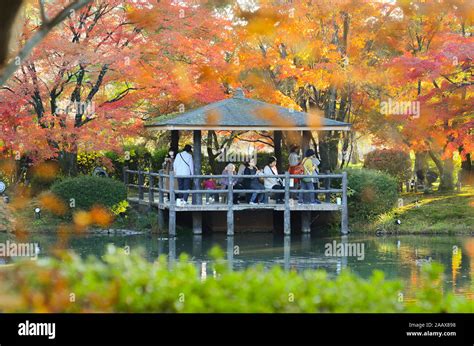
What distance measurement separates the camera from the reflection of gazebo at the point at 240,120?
75.0ft

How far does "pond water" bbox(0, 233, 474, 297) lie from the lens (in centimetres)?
1723

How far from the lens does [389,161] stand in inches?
1161

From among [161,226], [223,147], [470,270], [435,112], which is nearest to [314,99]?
[223,147]

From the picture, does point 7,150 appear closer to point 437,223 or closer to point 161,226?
point 161,226

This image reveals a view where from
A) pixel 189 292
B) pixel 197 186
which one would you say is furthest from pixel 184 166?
pixel 189 292

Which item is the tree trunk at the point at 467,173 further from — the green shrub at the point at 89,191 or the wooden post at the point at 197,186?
the green shrub at the point at 89,191

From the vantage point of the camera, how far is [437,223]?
79.5ft

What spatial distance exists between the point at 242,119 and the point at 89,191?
4149mm

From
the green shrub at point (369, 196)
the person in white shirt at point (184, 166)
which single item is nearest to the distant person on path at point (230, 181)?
the person in white shirt at point (184, 166)

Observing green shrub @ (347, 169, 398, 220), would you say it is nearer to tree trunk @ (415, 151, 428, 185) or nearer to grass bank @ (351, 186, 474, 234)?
grass bank @ (351, 186, 474, 234)

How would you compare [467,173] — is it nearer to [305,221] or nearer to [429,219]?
[429,219]

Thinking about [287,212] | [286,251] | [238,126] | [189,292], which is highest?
[238,126]

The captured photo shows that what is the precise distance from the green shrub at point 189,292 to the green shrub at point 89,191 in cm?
1572

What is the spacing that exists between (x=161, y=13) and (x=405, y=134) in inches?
303
